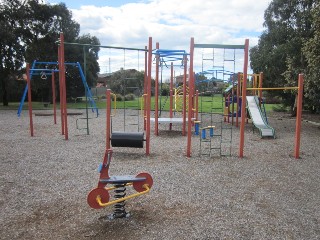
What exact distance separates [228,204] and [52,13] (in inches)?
1016

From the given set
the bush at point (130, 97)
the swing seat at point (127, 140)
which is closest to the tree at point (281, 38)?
the swing seat at point (127, 140)

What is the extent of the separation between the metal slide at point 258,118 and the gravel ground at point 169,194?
2032mm

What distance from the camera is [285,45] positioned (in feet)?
51.8

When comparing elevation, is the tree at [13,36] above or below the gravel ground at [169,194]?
A: above

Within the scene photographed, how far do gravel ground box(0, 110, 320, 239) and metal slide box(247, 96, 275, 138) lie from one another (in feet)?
6.67

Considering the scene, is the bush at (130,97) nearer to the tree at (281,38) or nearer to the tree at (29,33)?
the tree at (29,33)

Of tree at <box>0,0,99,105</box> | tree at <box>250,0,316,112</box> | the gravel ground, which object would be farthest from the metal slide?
tree at <box>0,0,99,105</box>

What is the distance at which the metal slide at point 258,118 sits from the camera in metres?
10.3

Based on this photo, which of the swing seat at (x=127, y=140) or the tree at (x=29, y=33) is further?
the tree at (x=29, y=33)

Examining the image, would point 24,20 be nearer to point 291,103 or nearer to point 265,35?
point 265,35

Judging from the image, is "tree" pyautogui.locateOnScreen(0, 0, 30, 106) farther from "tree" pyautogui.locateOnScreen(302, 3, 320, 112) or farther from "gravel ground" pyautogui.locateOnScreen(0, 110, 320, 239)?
"tree" pyautogui.locateOnScreen(302, 3, 320, 112)

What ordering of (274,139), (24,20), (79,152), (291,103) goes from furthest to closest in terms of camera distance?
1. (24,20)
2. (291,103)
3. (274,139)
4. (79,152)

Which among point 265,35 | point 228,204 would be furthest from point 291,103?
point 228,204

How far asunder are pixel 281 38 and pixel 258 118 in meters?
7.17
